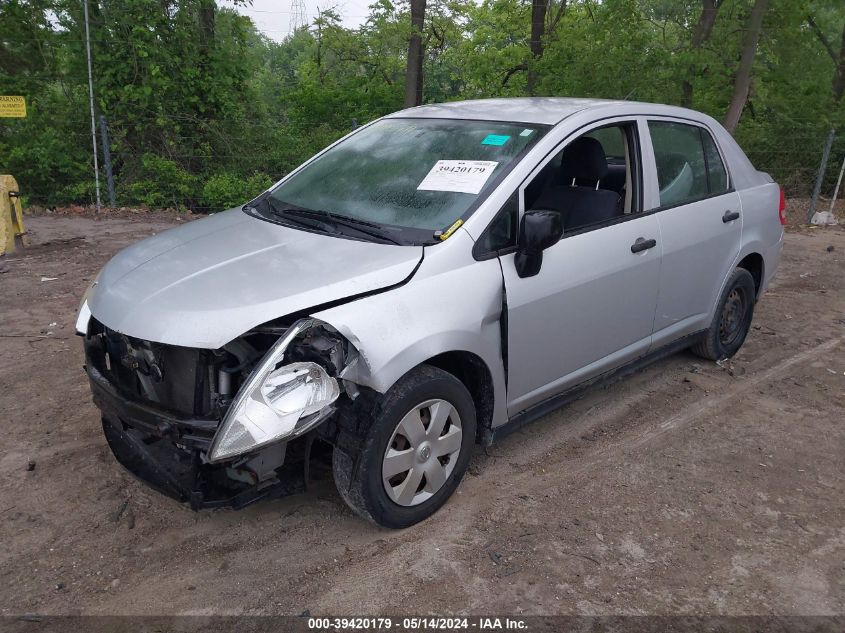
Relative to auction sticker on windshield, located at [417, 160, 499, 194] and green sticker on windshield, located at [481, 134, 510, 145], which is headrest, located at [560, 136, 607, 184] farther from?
auction sticker on windshield, located at [417, 160, 499, 194]

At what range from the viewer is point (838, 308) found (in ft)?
22.9

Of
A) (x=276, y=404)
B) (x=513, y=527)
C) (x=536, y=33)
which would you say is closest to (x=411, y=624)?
(x=513, y=527)

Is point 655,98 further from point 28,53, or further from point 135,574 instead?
point 135,574

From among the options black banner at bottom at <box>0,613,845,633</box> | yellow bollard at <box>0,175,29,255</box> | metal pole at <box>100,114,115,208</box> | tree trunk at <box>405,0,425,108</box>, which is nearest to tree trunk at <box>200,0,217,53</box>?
metal pole at <box>100,114,115,208</box>

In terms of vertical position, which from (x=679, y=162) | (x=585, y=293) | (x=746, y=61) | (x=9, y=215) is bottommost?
(x=9, y=215)

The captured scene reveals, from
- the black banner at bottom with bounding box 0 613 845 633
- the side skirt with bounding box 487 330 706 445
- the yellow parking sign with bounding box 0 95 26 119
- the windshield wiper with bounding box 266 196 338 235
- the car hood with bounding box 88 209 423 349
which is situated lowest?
the black banner at bottom with bounding box 0 613 845 633

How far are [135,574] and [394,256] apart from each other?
171 centimetres

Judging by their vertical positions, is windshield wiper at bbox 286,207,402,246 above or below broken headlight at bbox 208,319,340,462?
above

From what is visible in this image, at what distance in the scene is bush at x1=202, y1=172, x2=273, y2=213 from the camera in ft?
38.9

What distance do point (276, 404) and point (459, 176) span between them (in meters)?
1.53

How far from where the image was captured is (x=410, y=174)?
3.78m

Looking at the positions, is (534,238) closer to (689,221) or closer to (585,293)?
(585,293)

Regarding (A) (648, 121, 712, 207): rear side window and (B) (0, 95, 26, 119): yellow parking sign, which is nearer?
(A) (648, 121, 712, 207): rear side window

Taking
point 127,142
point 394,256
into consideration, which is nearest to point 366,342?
point 394,256
